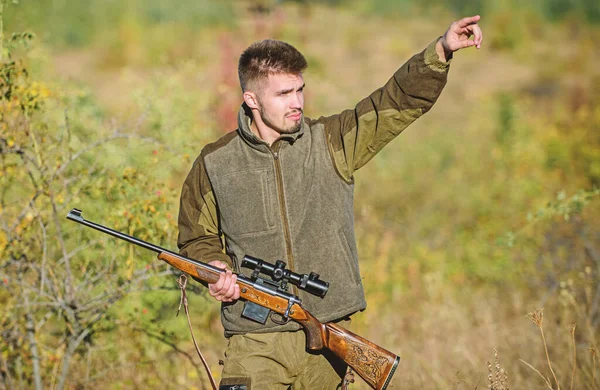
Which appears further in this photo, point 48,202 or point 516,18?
point 516,18

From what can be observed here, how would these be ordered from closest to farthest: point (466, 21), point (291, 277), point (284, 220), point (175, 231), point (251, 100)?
1. point (466, 21)
2. point (291, 277)
3. point (284, 220)
4. point (251, 100)
5. point (175, 231)

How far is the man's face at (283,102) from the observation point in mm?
4035

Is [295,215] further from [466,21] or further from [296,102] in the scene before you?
[466,21]

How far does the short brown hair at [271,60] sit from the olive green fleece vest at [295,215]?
Answer: 327 mm

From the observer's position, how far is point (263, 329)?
404 cm

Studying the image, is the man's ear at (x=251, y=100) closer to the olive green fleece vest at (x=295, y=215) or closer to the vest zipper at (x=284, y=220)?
the olive green fleece vest at (x=295, y=215)

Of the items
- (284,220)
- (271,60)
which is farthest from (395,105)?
(284,220)

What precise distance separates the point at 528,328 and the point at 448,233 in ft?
14.8

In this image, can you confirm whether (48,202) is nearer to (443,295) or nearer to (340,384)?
(340,384)

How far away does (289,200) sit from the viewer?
159 inches

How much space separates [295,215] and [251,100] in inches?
28.6

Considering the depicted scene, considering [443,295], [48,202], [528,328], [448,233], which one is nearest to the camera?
[48,202]

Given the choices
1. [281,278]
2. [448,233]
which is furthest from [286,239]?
[448,233]

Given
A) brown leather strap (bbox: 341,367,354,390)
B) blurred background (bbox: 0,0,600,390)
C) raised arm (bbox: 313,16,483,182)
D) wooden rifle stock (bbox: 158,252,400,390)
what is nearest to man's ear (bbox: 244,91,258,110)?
raised arm (bbox: 313,16,483,182)
